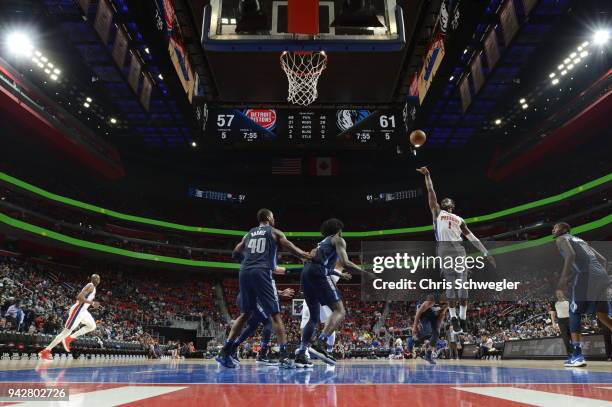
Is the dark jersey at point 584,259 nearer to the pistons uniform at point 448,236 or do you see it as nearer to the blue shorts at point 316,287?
the pistons uniform at point 448,236

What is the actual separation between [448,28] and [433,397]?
40.1 ft

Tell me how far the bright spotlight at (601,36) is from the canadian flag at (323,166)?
17.5m

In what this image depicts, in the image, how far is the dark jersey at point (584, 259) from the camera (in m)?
6.75

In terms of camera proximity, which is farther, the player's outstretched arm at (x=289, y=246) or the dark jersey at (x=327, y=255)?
the dark jersey at (x=327, y=255)

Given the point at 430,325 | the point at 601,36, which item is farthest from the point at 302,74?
the point at 601,36

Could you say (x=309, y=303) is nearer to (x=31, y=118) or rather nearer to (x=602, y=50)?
(x=602, y=50)

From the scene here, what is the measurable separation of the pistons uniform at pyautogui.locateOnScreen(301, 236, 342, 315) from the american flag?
82.4ft

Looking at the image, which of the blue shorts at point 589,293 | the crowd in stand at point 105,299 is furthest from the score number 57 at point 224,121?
the blue shorts at point 589,293

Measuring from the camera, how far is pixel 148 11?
1216 centimetres

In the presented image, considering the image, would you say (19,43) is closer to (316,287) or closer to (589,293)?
(316,287)

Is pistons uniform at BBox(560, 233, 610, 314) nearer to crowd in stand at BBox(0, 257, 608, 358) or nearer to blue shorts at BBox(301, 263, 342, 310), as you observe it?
blue shorts at BBox(301, 263, 342, 310)

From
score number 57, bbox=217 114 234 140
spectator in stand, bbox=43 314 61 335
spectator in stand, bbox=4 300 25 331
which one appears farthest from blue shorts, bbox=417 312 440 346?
spectator in stand, bbox=43 314 61 335

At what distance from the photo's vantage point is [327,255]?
6.27m

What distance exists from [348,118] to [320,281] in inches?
320
